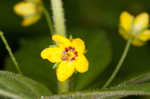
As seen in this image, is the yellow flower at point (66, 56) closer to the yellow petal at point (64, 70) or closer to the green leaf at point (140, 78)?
the yellow petal at point (64, 70)

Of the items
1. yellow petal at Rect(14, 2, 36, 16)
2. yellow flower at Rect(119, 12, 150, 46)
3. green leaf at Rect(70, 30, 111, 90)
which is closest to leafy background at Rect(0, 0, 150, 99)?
green leaf at Rect(70, 30, 111, 90)

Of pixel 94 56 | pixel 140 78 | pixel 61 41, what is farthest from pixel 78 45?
pixel 94 56

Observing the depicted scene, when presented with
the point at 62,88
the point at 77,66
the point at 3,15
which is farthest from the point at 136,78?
the point at 3,15

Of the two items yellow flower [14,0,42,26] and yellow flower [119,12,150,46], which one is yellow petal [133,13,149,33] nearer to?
yellow flower [119,12,150,46]

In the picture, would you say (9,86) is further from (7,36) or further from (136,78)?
(7,36)

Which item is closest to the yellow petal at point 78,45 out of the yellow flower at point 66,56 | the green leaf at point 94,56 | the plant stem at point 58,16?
the yellow flower at point 66,56

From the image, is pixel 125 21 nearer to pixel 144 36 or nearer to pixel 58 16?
pixel 144 36
